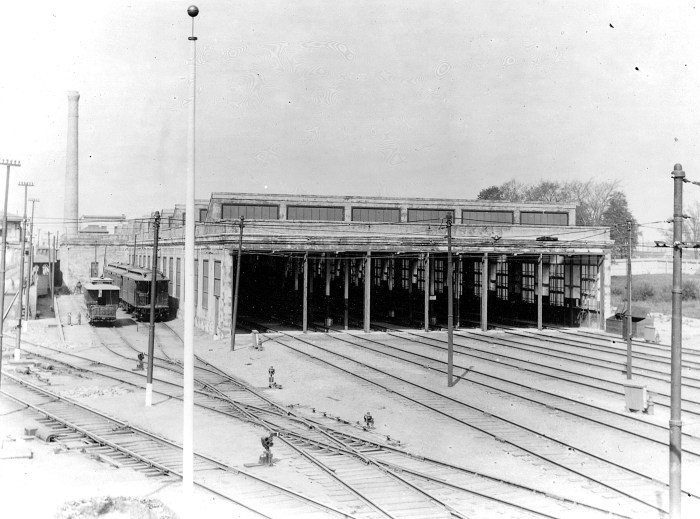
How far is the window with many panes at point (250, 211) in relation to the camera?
49969 mm

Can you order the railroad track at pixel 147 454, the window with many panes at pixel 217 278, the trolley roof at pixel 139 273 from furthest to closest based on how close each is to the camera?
1. the trolley roof at pixel 139 273
2. the window with many panes at pixel 217 278
3. the railroad track at pixel 147 454

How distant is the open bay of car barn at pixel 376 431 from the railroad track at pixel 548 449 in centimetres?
6

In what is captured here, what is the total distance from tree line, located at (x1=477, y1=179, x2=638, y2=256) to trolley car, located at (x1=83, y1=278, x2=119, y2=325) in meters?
51.7

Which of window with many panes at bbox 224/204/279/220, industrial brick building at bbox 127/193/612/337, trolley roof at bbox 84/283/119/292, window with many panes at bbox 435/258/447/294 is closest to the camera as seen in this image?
industrial brick building at bbox 127/193/612/337

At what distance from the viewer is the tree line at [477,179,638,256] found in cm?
7831

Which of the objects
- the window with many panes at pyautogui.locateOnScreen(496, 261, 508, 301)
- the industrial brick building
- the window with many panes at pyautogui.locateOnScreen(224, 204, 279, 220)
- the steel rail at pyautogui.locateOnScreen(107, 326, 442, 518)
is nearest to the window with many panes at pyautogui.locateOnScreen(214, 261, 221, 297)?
the industrial brick building

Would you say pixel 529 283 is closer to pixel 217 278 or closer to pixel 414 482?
pixel 217 278

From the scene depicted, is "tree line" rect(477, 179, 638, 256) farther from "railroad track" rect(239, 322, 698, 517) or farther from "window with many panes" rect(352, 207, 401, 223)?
"railroad track" rect(239, 322, 698, 517)

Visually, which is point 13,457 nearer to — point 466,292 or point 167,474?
point 167,474

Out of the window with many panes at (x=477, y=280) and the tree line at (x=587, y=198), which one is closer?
the window with many panes at (x=477, y=280)

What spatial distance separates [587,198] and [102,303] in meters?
68.0

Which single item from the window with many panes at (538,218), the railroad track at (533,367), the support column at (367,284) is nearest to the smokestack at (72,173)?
the support column at (367,284)

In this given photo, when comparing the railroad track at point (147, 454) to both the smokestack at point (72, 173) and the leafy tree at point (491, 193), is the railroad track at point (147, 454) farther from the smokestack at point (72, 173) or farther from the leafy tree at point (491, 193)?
the leafy tree at point (491, 193)

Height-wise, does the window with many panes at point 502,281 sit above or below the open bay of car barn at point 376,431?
above
